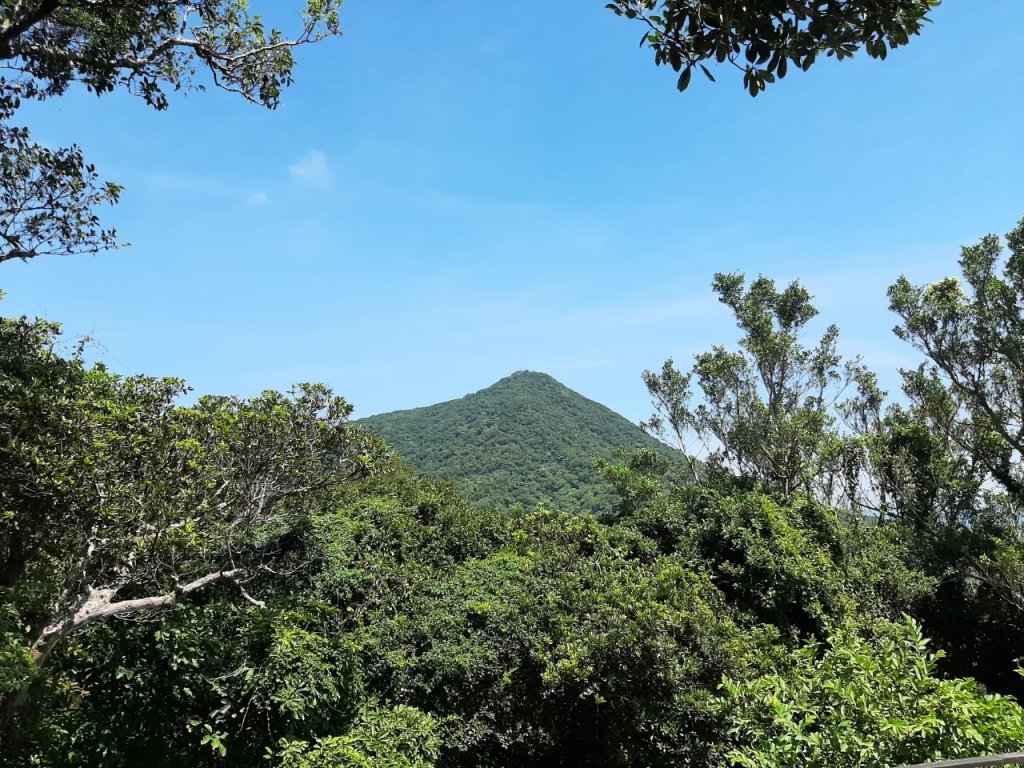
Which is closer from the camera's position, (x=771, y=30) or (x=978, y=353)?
(x=771, y=30)

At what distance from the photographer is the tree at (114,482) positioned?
20.3 feet

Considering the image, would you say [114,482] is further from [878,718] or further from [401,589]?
[878,718]

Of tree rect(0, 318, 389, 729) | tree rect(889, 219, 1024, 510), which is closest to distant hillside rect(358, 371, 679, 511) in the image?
tree rect(889, 219, 1024, 510)

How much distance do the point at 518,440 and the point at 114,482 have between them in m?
50.2

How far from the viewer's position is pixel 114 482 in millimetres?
6621

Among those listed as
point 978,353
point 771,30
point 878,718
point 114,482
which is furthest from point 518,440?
point 771,30

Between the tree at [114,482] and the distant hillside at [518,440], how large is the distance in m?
26.3

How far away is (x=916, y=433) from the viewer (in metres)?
15.4

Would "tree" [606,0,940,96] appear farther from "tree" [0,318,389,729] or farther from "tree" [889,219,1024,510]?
"tree" [889,219,1024,510]

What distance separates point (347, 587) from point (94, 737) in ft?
11.7

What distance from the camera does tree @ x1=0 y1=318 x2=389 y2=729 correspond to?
6180mm

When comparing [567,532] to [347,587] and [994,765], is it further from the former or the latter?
[994,765]

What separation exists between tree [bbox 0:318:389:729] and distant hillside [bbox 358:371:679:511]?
26278 mm

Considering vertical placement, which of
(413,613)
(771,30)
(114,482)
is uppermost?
(771,30)
